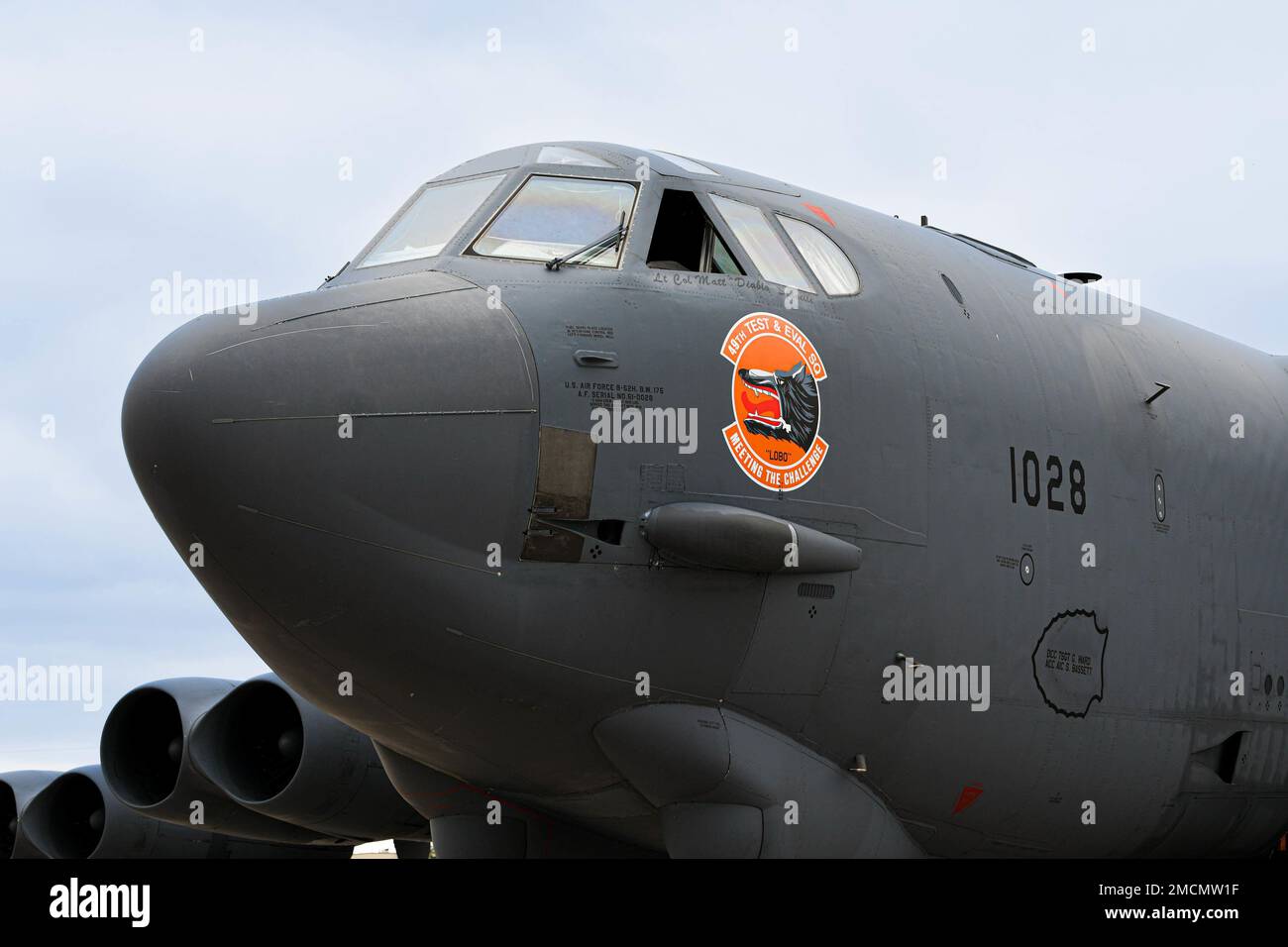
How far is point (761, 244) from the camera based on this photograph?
7.62 metres

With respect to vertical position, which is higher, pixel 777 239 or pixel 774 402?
pixel 777 239

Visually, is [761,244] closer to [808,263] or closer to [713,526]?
[808,263]

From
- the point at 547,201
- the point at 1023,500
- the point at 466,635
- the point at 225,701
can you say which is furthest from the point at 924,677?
the point at 225,701

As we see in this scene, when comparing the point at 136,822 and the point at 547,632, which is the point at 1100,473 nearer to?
the point at 547,632

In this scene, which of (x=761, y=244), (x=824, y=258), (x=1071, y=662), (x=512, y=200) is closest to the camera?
(x=512, y=200)

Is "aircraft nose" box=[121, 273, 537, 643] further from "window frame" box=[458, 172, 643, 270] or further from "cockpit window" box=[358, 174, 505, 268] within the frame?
"cockpit window" box=[358, 174, 505, 268]

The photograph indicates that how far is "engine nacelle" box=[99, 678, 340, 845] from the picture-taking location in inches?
416

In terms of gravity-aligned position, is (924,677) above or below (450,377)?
below

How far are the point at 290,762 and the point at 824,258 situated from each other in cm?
499

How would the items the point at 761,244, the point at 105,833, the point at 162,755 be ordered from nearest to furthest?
the point at 761,244, the point at 162,755, the point at 105,833

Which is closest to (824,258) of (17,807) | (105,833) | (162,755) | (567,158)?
(567,158)

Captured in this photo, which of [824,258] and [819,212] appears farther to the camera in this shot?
[819,212]

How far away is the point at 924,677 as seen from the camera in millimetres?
7562

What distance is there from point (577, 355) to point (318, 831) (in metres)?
5.36
